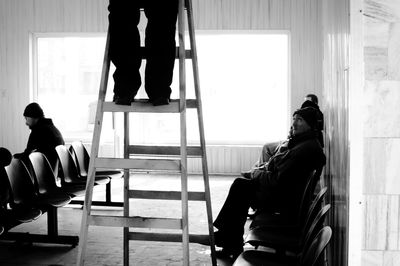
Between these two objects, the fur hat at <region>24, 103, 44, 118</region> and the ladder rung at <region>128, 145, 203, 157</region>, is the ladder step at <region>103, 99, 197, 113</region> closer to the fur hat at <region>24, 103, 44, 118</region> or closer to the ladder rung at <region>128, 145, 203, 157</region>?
the ladder rung at <region>128, 145, 203, 157</region>

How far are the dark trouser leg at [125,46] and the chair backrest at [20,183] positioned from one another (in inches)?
78.3

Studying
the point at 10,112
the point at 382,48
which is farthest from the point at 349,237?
the point at 10,112

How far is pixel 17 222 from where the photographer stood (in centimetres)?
404

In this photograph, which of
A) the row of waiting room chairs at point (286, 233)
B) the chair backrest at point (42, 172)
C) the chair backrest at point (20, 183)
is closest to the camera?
the row of waiting room chairs at point (286, 233)

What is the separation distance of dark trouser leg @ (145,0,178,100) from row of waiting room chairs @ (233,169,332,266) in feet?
3.25

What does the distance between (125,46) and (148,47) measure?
12 cm

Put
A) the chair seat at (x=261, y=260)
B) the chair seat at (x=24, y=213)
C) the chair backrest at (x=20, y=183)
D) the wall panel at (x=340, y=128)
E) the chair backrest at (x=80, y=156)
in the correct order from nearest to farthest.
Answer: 1. the wall panel at (x=340, y=128)
2. the chair seat at (x=261, y=260)
3. the chair seat at (x=24, y=213)
4. the chair backrest at (x=20, y=183)
5. the chair backrest at (x=80, y=156)

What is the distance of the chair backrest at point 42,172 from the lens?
192 inches

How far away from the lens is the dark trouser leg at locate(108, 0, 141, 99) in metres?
2.71

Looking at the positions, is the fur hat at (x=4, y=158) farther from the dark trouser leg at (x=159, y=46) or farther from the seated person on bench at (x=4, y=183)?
the dark trouser leg at (x=159, y=46)

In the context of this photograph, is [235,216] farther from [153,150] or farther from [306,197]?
[153,150]

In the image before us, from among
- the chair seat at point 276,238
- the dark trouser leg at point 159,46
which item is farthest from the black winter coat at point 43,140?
the dark trouser leg at point 159,46

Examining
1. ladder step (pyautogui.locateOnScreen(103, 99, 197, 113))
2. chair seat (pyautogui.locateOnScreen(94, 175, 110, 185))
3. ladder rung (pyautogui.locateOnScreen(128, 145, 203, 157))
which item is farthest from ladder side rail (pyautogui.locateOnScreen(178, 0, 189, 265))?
chair seat (pyautogui.locateOnScreen(94, 175, 110, 185))

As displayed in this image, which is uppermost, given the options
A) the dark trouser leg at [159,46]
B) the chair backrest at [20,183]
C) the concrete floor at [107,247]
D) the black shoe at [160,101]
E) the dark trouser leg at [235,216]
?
the dark trouser leg at [159,46]
